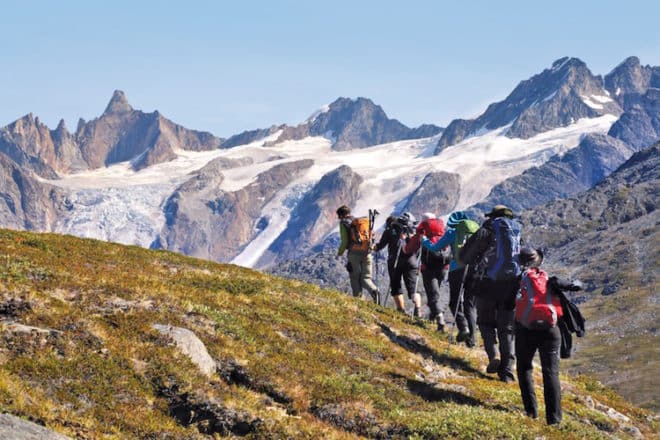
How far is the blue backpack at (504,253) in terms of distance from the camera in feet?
61.1

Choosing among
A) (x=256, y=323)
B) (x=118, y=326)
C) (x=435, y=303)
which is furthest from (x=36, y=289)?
(x=435, y=303)

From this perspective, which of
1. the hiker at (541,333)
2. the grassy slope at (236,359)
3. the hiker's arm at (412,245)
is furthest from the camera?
the hiker's arm at (412,245)

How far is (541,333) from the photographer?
16.2 metres

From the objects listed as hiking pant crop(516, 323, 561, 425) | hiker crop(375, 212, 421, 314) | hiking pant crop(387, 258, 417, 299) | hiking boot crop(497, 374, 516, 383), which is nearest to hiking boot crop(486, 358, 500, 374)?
hiking boot crop(497, 374, 516, 383)

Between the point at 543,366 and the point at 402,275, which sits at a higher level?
the point at 402,275

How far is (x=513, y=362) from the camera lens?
787 inches

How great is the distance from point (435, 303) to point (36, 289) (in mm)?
14299

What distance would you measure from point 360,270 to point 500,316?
1003 centimetres

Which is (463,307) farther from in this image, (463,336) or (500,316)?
(500,316)

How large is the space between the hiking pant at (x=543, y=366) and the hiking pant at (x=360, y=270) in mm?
12147

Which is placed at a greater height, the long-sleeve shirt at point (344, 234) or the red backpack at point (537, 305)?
the long-sleeve shirt at point (344, 234)

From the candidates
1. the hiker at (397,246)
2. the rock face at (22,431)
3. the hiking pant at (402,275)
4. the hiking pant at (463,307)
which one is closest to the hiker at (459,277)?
the hiking pant at (463,307)

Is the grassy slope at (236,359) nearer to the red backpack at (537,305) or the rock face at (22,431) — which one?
the rock face at (22,431)

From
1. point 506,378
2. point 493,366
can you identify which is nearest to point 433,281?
point 493,366
